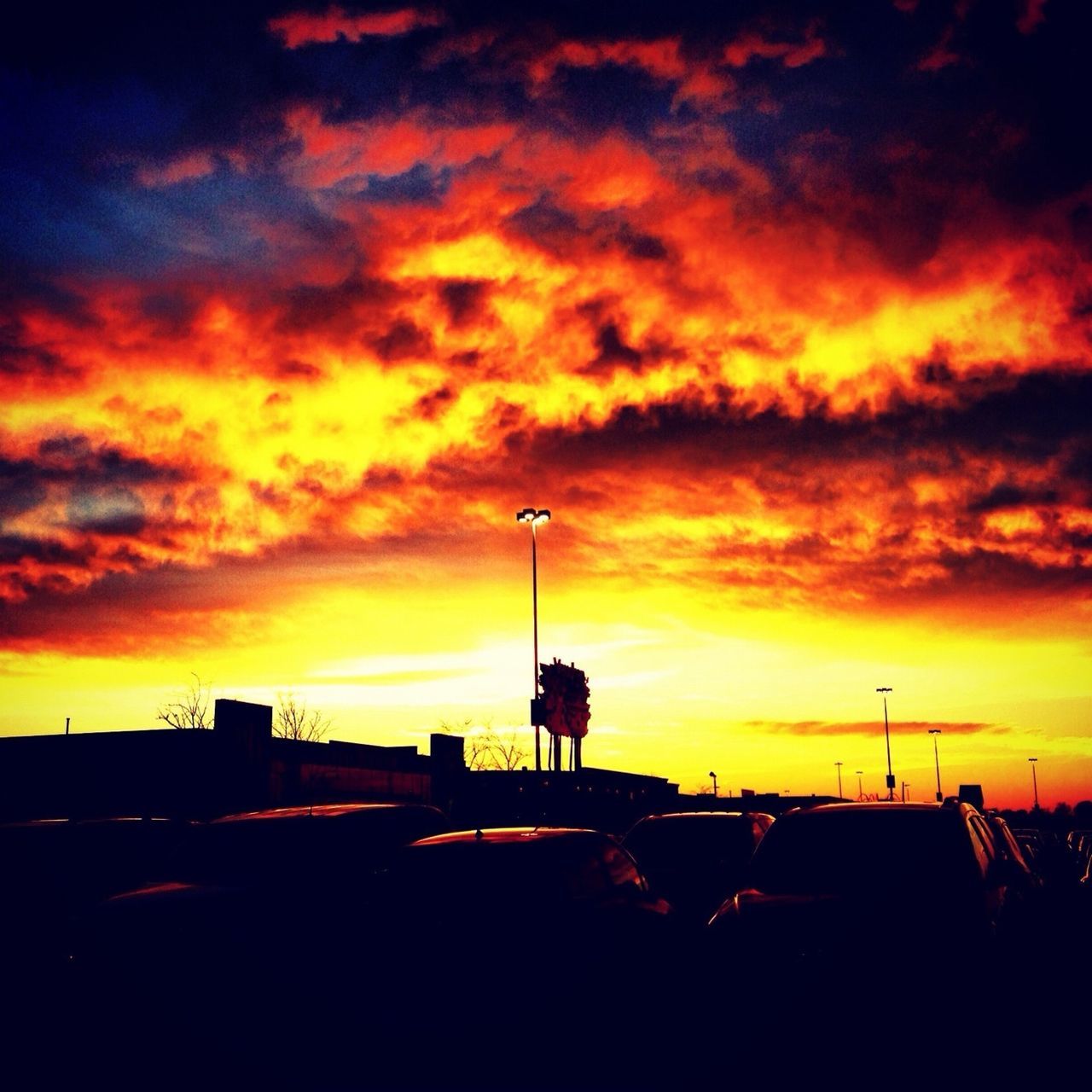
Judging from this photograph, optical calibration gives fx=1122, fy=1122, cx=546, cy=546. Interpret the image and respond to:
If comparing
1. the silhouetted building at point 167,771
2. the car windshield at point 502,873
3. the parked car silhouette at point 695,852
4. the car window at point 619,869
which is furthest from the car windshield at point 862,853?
the silhouetted building at point 167,771

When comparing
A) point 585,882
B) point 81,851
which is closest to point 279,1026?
point 585,882

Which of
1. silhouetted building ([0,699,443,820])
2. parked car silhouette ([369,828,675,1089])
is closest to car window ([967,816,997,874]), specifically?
parked car silhouette ([369,828,675,1089])

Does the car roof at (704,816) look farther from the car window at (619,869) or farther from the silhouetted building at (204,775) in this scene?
the silhouetted building at (204,775)

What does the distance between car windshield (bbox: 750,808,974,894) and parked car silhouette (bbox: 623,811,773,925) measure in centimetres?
405

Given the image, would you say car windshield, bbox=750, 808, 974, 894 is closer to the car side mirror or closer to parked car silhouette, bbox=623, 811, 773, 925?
the car side mirror

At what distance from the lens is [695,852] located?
13992 millimetres

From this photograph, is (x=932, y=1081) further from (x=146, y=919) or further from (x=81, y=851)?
(x=81, y=851)

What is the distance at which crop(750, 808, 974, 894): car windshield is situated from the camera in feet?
24.7

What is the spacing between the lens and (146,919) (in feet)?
25.6

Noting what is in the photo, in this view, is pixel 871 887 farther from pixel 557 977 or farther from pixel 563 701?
pixel 563 701

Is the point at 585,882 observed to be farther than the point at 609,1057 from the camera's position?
Yes

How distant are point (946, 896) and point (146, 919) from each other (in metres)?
5.36

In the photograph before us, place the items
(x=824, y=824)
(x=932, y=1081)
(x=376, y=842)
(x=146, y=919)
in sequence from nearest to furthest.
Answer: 1. (x=932, y=1081)
2. (x=146, y=919)
3. (x=824, y=824)
4. (x=376, y=842)

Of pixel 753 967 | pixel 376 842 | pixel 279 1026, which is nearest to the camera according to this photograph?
pixel 753 967
